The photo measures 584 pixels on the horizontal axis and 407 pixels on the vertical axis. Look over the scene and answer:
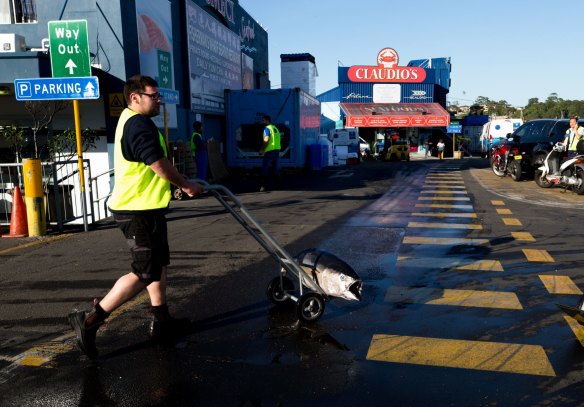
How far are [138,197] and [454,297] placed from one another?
2967mm

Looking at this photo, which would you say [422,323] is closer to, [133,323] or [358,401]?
[358,401]

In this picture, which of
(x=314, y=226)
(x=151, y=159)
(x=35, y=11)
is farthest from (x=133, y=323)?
(x=35, y=11)

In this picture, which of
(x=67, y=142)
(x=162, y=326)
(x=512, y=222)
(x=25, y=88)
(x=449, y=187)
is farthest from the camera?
(x=449, y=187)

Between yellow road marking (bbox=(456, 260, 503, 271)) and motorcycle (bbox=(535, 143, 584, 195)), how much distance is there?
7.59 meters

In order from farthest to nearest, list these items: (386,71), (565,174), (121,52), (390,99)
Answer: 1. (390,99)
2. (386,71)
3. (565,174)
4. (121,52)

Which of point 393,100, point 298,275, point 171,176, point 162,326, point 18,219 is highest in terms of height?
point 393,100

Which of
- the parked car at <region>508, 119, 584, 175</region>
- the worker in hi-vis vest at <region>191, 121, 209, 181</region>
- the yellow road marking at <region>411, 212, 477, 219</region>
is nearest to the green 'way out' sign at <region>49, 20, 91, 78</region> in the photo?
the worker in hi-vis vest at <region>191, 121, 209, 181</region>

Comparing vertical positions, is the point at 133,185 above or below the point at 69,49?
below

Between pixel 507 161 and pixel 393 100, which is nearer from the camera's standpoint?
pixel 507 161

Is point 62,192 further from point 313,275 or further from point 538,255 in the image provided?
point 538,255

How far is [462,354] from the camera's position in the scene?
343 centimetres

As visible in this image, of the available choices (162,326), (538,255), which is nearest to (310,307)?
(162,326)

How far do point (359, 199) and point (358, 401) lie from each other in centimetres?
944

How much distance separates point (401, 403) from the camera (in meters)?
2.81
